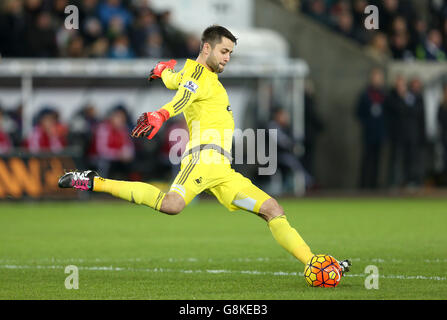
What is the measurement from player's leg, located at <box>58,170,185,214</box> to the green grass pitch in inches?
26.3

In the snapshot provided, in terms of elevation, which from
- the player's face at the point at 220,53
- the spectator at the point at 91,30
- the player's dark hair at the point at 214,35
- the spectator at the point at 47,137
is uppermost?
the spectator at the point at 91,30

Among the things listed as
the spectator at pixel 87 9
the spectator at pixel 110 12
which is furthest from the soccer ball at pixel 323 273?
the spectator at pixel 110 12

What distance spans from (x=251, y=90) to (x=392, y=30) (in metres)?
4.38

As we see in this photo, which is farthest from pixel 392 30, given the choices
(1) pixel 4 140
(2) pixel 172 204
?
(2) pixel 172 204

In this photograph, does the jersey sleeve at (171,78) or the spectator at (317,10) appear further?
the spectator at (317,10)

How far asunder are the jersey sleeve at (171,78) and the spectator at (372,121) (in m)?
13.8

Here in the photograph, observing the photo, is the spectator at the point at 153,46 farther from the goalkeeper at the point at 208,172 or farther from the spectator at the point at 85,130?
the goalkeeper at the point at 208,172

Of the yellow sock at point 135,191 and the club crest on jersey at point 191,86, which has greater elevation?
the club crest on jersey at point 191,86

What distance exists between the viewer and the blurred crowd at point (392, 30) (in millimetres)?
25141

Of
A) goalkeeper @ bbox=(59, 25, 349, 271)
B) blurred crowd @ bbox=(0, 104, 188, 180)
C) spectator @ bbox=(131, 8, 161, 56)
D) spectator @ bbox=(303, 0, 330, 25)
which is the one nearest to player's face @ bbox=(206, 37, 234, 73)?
goalkeeper @ bbox=(59, 25, 349, 271)

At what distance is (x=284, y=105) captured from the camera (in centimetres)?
2386

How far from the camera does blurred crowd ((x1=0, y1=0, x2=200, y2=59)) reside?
21.9 metres
